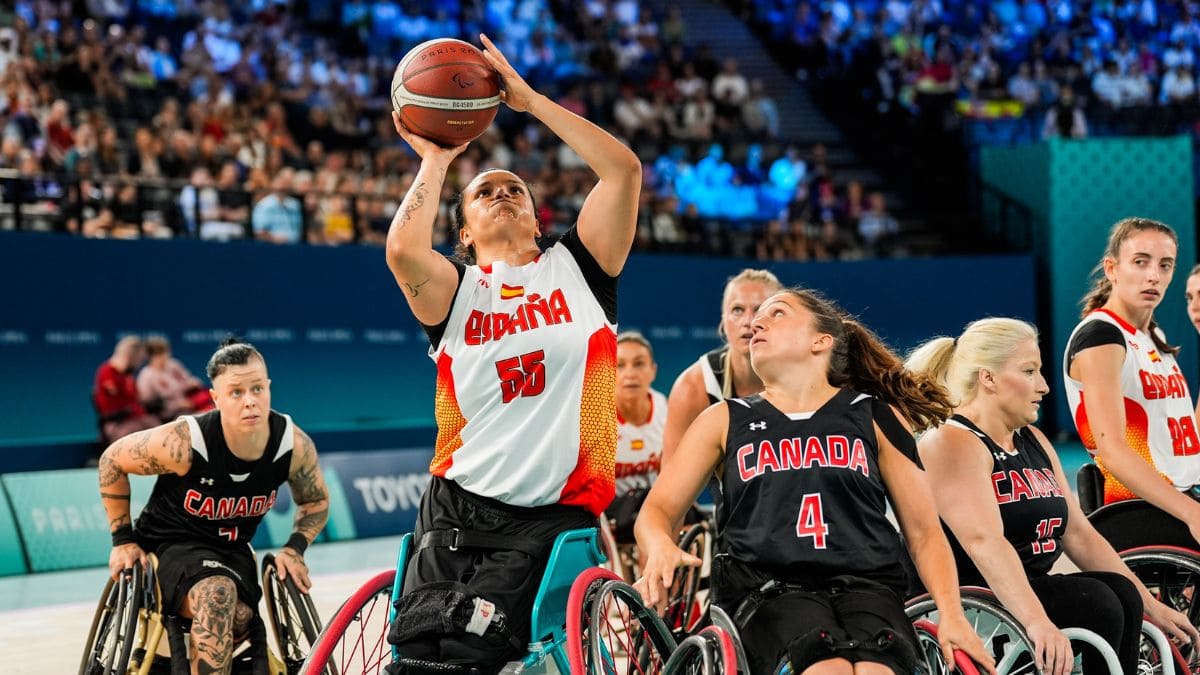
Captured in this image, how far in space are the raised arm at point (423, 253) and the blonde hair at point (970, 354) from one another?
1564 mm

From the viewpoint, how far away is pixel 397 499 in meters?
11.8

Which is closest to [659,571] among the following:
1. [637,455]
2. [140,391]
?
[637,455]

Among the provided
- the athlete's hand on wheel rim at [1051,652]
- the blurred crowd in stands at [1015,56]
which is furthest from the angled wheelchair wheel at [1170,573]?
the blurred crowd in stands at [1015,56]

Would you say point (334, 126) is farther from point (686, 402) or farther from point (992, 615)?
point (992, 615)

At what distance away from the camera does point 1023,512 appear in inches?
176

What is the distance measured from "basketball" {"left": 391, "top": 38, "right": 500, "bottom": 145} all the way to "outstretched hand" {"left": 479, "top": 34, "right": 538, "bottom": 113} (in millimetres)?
48

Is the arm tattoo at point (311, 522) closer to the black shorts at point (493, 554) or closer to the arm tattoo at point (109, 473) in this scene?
the arm tattoo at point (109, 473)

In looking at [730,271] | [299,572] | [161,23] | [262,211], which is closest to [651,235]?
[730,271]

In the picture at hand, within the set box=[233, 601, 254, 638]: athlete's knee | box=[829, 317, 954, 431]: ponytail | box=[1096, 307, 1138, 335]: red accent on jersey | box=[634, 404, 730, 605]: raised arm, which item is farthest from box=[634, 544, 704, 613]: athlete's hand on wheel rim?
box=[1096, 307, 1138, 335]: red accent on jersey

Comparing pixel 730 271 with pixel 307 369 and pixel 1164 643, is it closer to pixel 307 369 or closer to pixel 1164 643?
pixel 307 369

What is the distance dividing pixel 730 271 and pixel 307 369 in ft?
16.2

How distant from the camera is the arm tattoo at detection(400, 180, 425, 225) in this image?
12.6 feet

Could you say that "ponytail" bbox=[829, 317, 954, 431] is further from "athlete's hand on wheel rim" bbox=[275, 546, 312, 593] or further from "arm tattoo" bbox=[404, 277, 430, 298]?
"athlete's hand on wheel rim" bbox=[275, 546, 312, 593]

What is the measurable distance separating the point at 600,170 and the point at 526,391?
24.7 inches
